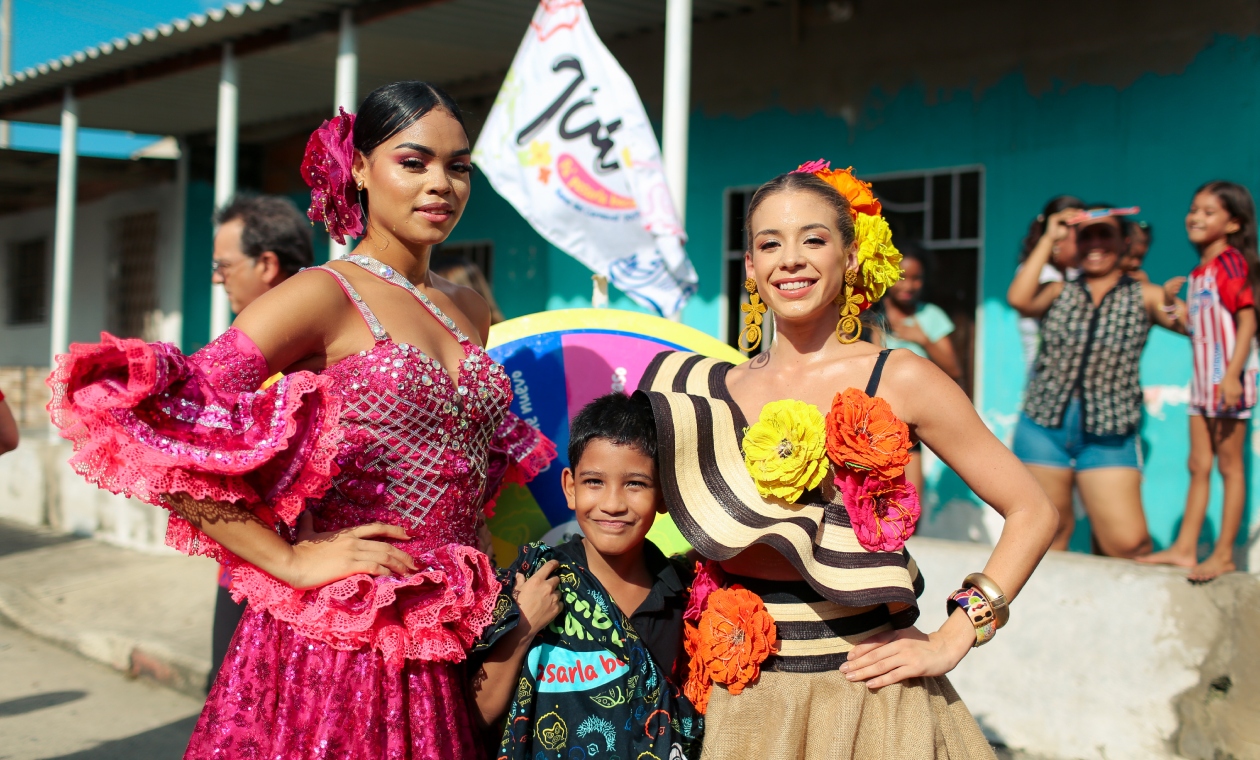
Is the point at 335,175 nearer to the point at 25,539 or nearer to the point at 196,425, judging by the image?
the point at 196,425

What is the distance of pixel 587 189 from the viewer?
14.2 feet

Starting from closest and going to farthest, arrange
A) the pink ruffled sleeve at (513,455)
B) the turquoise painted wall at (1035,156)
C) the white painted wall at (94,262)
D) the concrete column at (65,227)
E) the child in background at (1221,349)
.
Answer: the pink ruffled sleeve at (513,455) → the child in background at (1221,349) → the turquoise painted wall at (1035,156) → the concrete column at (65,227) → the white painted wall at (94,262)

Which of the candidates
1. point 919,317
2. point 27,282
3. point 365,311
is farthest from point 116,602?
point 27,282

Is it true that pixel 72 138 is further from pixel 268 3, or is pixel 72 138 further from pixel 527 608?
pixel 527 608

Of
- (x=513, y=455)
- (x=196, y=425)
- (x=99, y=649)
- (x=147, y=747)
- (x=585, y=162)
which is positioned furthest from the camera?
(x=99, y=649)

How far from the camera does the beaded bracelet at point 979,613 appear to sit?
6.40 ft

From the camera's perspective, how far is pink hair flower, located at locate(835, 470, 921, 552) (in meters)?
1.98

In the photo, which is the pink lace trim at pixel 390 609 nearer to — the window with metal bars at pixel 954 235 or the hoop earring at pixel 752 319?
the hoop earring at pixel 752 319

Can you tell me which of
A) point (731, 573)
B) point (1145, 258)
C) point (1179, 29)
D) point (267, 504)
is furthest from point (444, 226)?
point (1179, 29)

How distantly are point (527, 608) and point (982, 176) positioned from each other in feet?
16.8

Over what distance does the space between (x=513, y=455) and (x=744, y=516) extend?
0.67 m

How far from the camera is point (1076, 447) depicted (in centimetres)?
519

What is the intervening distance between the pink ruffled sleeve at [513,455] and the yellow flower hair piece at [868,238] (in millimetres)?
853

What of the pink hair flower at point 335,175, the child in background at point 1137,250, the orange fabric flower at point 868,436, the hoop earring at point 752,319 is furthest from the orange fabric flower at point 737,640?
the child in background at point 1137,250
